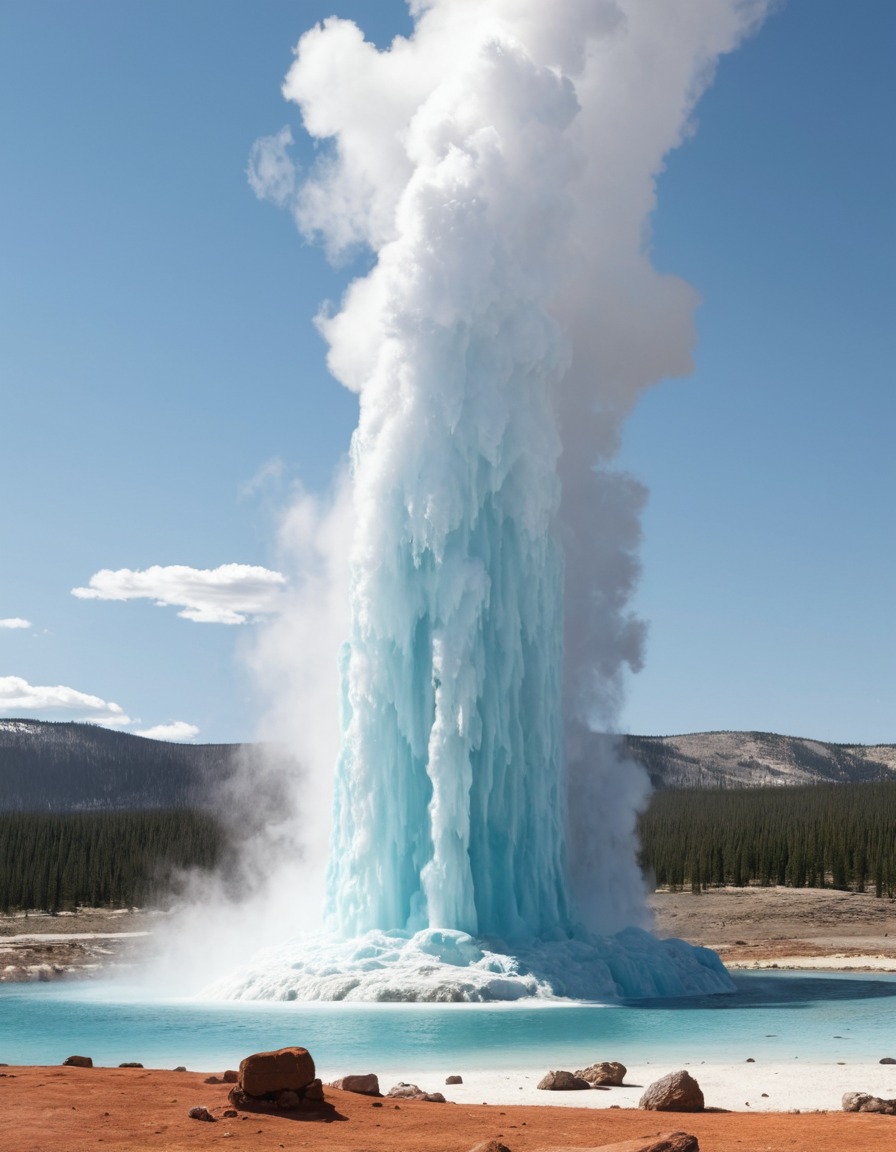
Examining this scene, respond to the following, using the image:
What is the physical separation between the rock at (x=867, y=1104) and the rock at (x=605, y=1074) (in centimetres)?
356

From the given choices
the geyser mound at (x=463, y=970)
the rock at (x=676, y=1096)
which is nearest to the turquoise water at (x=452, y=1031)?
the geyser mound at (x=463, y=970)

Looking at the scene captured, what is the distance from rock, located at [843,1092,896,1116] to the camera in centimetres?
1411

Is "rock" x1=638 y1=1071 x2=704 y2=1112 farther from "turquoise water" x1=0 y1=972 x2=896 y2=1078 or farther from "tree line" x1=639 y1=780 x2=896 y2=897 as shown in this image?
"tree line" x1=639 y1=780 x2=896 y2=897

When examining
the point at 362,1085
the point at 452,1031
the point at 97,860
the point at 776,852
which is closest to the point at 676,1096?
the point at 362,1085

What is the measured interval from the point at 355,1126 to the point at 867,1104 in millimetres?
5585

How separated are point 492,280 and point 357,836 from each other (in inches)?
634

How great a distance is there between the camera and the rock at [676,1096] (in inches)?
581

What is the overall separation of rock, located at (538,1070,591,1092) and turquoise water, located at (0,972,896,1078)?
10.4ft

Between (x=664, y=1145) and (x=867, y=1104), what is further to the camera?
(x=867, y=1104)

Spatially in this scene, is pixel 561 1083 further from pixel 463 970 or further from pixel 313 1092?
pixel 463 970

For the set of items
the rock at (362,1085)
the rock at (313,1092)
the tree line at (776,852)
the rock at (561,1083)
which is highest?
the tree line at (776,852)

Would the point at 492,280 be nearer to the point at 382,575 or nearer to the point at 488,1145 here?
the point at 382,575

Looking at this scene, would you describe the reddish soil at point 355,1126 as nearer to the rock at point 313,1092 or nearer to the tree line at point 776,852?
Answer: the rock at point 313,1092

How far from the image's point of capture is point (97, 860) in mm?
88500
